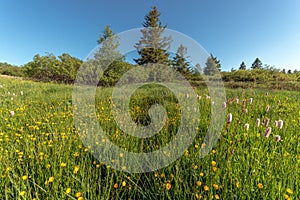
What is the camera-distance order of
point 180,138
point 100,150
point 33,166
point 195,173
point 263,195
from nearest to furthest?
point 263,195 < point 195,173 < point 33,166 < point 100,150 < point 180,138

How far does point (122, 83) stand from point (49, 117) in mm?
4225

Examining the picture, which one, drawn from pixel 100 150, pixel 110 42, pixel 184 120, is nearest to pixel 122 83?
pixel 184 120

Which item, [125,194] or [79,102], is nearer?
[125,194]

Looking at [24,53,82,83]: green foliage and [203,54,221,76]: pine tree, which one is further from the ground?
[24,53,82,83]: green foliage

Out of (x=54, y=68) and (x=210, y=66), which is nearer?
(x=210, y=66)

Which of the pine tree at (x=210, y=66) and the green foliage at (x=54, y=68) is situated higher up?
the green foliage at (x=54, y=68)

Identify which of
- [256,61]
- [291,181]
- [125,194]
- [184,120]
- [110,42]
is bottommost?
[125,194]

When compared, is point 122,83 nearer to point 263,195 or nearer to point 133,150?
point 133,150

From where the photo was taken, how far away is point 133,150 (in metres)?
2.03

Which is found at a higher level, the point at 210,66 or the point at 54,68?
the point at 54,68

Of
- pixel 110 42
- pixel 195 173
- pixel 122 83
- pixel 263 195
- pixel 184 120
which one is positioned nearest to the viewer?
pixel 263 195

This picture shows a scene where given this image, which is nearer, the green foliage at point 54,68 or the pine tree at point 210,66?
the pine tree at point 210,66

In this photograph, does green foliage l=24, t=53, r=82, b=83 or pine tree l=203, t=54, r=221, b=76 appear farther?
green foliage l=24, t=53, r=82, b=83

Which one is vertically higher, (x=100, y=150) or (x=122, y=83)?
(x=122, y=83)
